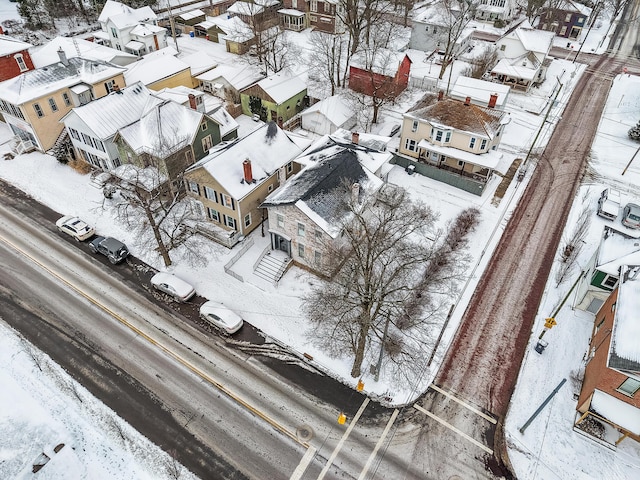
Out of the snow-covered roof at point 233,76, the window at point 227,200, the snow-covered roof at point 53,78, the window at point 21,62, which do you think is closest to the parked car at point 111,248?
the window at point 227,200

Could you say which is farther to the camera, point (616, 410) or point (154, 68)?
point (154, 68)

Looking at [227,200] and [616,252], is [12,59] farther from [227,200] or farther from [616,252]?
[616,252]

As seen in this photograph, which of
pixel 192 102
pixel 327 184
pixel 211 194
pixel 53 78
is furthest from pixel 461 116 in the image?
pixel 53 78

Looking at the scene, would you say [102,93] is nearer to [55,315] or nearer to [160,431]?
[55,315]

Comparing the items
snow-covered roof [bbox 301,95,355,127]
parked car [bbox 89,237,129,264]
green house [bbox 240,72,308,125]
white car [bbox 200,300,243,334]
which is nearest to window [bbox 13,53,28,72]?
green house [bbox 240,72,308,125]

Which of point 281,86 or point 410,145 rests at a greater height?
point 281,86

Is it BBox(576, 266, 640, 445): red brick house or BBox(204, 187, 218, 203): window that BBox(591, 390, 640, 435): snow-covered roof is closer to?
BBox(576, 266, 640, 445): red brick house

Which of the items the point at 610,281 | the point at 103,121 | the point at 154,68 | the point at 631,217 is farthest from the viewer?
the point at 154,68
